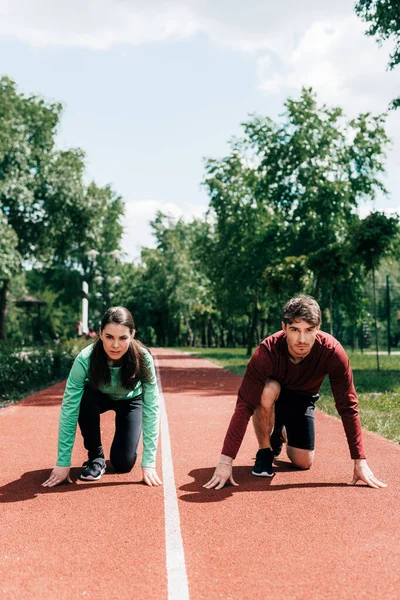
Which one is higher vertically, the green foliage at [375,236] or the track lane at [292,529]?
the green foliage at [375,236]

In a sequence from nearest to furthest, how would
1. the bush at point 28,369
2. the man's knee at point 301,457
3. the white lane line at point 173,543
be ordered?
the white lane line at point 173,543, the man's knee at point 301,457, the bush at point 28,369

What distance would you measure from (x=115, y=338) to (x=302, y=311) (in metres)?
1.47

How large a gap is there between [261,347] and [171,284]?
5656 cm

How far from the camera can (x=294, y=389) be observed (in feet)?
18.1

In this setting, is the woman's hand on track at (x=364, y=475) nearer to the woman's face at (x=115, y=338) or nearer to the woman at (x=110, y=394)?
the woman at (x=110, y=394)

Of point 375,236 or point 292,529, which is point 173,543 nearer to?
point 292,529

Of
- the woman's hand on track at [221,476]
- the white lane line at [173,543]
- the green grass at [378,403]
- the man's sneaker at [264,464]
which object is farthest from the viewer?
the green grass at [378,403]

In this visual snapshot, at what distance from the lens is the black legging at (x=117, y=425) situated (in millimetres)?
5426

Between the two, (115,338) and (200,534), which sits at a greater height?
(115,338)

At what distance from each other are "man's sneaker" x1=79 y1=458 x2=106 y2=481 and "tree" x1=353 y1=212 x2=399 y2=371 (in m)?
13.5

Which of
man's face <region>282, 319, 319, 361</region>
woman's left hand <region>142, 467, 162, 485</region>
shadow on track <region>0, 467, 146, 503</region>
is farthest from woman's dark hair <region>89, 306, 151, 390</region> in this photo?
man's face <region>282, 319, 319, 361</region>

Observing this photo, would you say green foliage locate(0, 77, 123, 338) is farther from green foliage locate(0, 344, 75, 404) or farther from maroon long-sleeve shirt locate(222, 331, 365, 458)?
maroon long-sleeve shirt locate(222, 331, 365, 458)

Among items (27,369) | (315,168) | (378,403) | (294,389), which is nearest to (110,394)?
(294,389)

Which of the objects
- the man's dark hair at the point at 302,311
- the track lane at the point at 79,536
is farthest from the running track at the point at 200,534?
the man's dark hair at the point at 302,311
